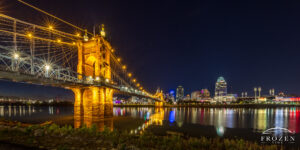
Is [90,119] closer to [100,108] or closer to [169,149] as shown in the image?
[100,108]

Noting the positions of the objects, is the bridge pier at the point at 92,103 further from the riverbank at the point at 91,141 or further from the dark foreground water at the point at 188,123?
the riverbank at the point at 91,141

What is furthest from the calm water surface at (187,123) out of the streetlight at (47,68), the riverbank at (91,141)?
the streetlight at (47,68)

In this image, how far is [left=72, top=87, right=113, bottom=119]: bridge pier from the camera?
2678cm

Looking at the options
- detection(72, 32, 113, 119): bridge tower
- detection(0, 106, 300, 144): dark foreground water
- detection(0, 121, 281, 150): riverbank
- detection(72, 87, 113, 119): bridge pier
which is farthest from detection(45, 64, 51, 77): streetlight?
detection(0, 121, 281, 150): riverbank

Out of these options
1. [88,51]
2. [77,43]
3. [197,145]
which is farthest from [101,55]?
[197,145]

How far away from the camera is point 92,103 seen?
2711 cm

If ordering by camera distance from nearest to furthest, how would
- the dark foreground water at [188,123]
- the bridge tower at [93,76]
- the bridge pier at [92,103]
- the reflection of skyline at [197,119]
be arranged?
the dark foreground water at [188,123] < the reflection of skyline at [197,119] < the bridge pier at [92,103] < the bridge tower at [93,76]

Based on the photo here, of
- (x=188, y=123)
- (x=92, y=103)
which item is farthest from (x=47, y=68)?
(x=188, y=123)

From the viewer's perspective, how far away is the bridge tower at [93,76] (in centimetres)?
2706

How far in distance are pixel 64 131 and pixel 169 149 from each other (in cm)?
811

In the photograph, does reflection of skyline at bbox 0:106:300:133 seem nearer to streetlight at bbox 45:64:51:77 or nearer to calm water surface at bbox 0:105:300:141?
calm water surface at bbox 0:105:300:141

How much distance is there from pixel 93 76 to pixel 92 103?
4662 millimetres

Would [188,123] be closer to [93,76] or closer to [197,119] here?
[197,119]

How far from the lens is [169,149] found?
9.37 m
